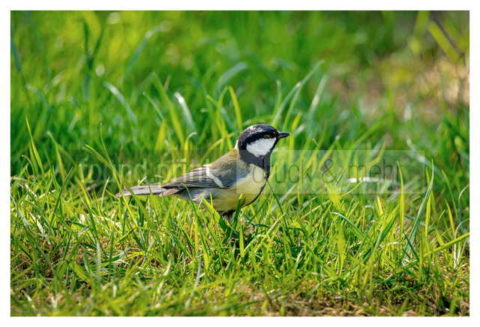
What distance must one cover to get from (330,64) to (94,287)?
430cm

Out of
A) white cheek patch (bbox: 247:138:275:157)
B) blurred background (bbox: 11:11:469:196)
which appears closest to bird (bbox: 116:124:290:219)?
white cheek patch (bbox: 247:138:275:157)

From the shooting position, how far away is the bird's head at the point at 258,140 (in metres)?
4.10

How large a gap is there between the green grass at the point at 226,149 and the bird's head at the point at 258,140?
0.28 metres

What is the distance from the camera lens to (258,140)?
4.11 metres

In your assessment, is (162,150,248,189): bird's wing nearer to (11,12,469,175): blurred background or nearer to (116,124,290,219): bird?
(116,124,290,219): bird

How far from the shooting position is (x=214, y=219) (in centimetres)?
377

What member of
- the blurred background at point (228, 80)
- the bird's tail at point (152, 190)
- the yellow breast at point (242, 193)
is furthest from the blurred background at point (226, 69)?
the yellow breast at point (242, 193)

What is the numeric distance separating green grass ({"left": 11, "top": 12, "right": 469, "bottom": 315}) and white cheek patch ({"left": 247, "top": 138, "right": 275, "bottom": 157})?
0.88 ft

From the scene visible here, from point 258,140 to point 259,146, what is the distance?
0.04 m

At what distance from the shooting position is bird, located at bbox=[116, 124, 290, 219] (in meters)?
3.95

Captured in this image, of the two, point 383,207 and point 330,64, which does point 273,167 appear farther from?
point 330,64

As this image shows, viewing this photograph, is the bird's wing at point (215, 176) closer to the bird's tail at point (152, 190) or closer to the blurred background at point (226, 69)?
the bird's tail at point (152, 190)
